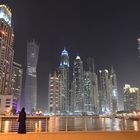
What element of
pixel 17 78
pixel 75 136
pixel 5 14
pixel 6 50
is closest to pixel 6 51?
pixel 6 50

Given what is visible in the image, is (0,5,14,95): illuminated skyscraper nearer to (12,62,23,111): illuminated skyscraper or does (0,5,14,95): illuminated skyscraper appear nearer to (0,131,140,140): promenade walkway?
(12,62,23,111): illuminated skyscraper

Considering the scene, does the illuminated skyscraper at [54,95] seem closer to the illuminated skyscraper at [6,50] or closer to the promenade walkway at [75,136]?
the illuminated skyscraper at [6,50]

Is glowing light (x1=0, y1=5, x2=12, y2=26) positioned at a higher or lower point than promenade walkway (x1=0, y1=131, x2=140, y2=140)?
higher

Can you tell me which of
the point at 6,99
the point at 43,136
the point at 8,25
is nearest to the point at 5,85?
the point at 6,99

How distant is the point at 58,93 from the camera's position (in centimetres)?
18750

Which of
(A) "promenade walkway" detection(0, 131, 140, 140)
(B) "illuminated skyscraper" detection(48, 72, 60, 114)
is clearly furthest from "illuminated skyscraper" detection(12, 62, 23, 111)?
(A) "promenade walkway" detection(0, 131, 140, 140)

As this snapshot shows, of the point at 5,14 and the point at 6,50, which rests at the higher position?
the point at 5,14

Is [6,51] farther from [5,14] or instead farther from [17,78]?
[17,78]

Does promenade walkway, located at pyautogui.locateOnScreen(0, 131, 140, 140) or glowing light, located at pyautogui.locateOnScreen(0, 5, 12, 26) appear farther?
glowing light, located at pyautogui.locateOnScreen(0, 5, 12, 26)

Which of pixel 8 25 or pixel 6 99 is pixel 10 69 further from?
pixel 6 99

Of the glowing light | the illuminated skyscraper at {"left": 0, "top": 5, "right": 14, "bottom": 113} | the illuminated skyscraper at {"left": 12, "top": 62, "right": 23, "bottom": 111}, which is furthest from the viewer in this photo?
the illuminated skyscraper at {"left": 12, "top": 62, "right": 23, "bottom": 111}

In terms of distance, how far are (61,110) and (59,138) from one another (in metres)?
169

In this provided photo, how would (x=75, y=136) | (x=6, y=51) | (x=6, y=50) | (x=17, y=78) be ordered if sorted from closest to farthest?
(x=75, y=136), (x=6, y=51), (x=6, y=50), (x=17, y=78)

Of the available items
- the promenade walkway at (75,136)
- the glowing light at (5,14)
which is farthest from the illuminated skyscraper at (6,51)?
the promenade walkway at (75,136)
